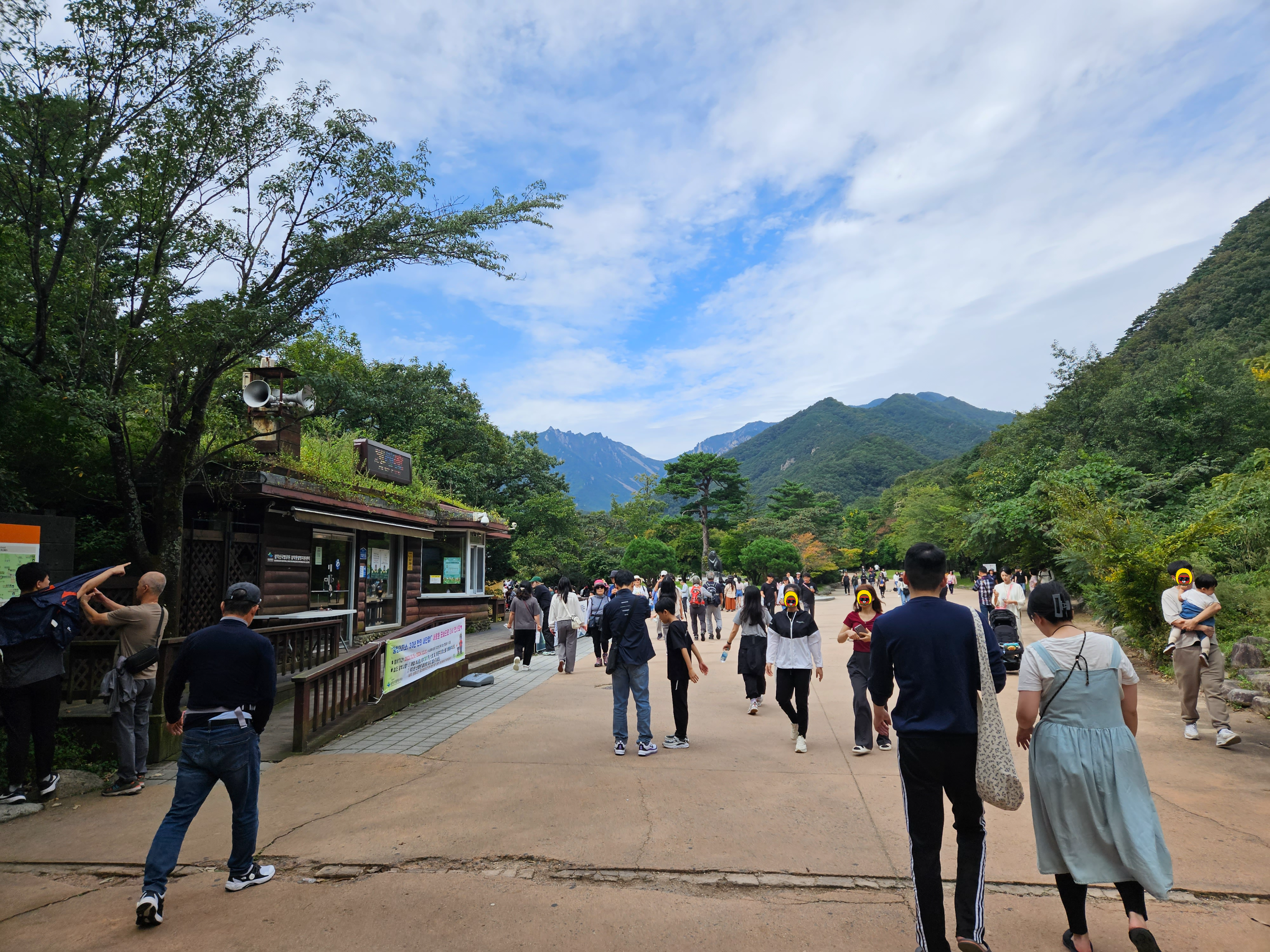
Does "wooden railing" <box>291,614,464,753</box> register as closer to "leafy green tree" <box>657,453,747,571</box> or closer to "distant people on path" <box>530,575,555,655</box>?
"distant people on path" <box>530,575,555,655</box>

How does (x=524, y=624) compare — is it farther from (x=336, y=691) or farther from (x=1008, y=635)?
(x=1008, y=635)

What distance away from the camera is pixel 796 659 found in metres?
6.74

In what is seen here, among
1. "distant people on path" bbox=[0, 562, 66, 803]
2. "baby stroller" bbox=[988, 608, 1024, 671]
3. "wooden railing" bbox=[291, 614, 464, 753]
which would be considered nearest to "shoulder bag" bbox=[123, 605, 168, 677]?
"distant people on path" bbox=[0, 562, 66, 803]

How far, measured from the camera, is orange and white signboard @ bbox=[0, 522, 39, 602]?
5.21 metres

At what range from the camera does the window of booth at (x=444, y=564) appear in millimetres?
17203

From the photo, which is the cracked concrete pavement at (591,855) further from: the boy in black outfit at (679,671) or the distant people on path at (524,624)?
the distant people on path at (524,624)

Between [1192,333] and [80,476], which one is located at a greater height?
[1192,333]

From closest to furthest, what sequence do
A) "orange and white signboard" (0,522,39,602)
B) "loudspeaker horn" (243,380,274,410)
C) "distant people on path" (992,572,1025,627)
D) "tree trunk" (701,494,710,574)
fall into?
"orange and white signboard" (0,522,39,602) < "loudspeaker horn" (243,380,274,410) < "distant people on path" (992,572,1025,627) < "tree trunk" (701,494,710,574)

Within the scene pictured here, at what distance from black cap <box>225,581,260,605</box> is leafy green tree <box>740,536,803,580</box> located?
34.2 meters

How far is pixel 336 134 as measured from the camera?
24.4 feet

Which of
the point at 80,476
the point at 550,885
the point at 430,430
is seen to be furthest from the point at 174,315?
the point at 430,430

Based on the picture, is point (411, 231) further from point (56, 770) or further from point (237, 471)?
point (56, 770)

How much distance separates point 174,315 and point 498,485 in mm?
22802

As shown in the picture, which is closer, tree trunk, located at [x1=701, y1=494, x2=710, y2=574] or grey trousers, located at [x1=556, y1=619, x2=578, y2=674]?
grey trousers, located at [x1=556, y1=619, x2=578, y2=674]
